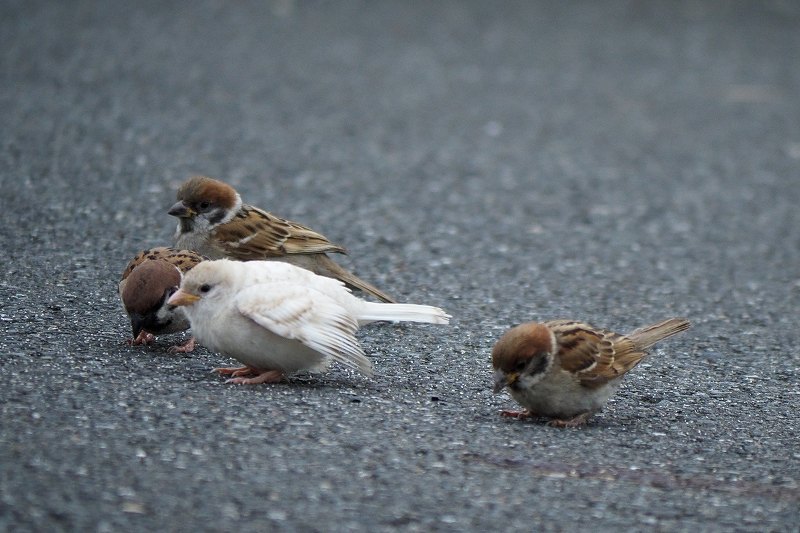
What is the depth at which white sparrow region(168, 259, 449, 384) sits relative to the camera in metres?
4.95

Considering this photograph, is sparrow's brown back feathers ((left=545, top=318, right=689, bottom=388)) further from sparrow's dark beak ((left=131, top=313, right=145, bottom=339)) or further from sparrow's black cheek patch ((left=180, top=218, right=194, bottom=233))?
sparrow's black cheek patch ((left=180, top=218, right=194, bottom=233))

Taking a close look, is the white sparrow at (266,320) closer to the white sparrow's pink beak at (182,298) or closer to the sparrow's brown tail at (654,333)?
the white sparrow's pink beak at (182,298)

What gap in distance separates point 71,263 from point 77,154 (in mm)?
2680

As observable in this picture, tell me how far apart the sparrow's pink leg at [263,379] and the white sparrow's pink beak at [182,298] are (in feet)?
1.25

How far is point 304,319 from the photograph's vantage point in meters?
4.99

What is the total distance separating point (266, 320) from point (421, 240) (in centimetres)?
352

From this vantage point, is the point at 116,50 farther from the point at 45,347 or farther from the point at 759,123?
the point at 45,347

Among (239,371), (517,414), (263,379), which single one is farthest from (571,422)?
(239,371)

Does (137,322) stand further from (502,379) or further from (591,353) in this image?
(591,353)

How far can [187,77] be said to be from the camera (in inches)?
471

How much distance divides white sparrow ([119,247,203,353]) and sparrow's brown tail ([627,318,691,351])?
2089mm

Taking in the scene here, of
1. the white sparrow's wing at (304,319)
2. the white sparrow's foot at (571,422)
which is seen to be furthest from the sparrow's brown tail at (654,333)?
the white sparrow's wing at (304,319)

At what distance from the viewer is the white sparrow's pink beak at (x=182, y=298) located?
504 cm

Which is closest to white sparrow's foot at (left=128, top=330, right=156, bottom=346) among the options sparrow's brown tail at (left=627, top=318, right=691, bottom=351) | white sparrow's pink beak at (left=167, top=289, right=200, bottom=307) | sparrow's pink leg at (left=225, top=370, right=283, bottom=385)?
white sparrow's pink beak at (left=167, top=289, right=200, bottom=307)
